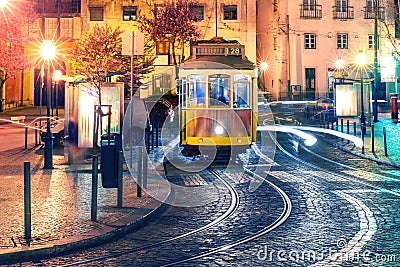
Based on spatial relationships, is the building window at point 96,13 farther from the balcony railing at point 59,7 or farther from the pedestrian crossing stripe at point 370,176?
the pedestrian crossing stripe at point 370,176

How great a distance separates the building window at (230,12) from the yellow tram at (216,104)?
3829 centimetres

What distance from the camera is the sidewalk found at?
29.8 feet

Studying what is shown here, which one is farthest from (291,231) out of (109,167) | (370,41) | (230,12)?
(370,41)

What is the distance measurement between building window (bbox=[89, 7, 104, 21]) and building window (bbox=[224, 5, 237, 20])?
425 inches

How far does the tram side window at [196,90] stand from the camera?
20719 millimetres

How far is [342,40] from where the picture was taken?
62.3m

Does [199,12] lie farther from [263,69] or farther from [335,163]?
[335,163]

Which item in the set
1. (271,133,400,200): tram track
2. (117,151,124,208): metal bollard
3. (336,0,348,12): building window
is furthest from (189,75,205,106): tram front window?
(336,0,348,12): building window

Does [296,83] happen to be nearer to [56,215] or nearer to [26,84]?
[26,84]

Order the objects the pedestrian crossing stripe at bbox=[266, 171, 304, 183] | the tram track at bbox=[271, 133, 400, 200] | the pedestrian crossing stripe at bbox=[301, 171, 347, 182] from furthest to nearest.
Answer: the pedestrian crossing stripe at bbox=[301, 171, 347, 182] → the pedestrian crossing stripe at bbox=[266, 171, 304, 183] → the tram track at bbox=[271, 133, 400, 200]

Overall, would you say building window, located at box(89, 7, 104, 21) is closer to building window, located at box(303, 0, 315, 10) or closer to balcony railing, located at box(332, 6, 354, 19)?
building window, located at box(303, 0, 315, 10)

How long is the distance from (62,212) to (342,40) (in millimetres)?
54160

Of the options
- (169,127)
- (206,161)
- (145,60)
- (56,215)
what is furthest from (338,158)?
(145,60)

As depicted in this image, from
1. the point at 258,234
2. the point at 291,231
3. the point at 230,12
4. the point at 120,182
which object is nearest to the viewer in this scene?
the point at 258,234
